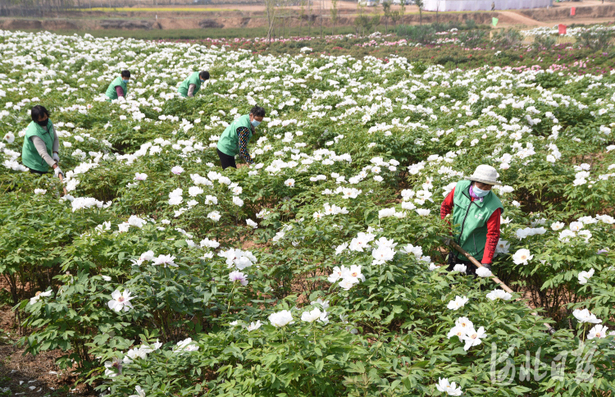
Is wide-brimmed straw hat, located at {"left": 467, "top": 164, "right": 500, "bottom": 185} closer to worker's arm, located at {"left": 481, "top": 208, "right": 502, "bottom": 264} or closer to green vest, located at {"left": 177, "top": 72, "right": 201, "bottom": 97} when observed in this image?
worker's arm, located at {"left": 481, "top": 208, "right": 502, "bottom": 264}

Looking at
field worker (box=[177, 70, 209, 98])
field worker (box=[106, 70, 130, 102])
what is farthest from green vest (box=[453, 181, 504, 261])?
field worker (box=[106, 70, 130, 102])

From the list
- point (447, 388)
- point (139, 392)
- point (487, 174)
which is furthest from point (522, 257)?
point (139, 392)

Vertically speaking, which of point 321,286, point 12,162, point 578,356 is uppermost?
point 12,162

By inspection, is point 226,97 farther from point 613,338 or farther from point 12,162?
point 613,338

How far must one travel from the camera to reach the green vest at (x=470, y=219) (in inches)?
160

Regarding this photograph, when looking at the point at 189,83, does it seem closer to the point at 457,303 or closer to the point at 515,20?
the point at 457,303

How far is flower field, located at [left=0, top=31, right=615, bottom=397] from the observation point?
8.66 feet

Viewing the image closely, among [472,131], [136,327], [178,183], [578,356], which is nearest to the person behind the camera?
[578,356]

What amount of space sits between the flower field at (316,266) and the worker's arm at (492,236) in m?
0.21

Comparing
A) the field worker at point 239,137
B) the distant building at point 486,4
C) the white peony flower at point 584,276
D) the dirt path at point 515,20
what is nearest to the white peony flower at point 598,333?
the white peony flower at point 584,276

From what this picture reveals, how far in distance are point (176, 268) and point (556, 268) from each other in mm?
3262

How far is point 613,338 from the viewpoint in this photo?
2789 millimetres

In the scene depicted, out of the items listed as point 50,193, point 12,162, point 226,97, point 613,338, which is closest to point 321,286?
point 613,338

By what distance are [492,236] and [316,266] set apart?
1.70 metres
